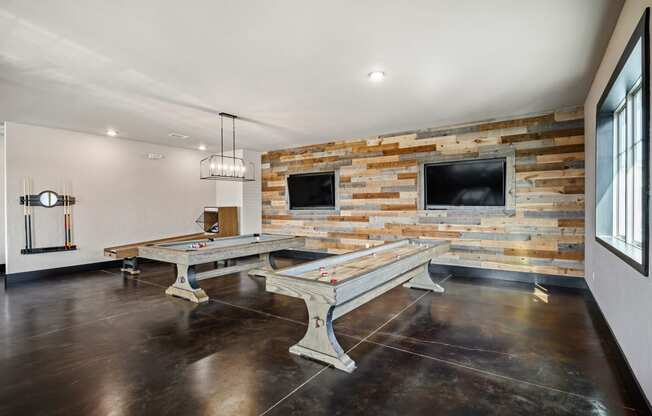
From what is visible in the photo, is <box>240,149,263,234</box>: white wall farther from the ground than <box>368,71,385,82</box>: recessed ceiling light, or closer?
closer

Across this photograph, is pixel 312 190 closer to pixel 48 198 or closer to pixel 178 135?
pixel 178 135

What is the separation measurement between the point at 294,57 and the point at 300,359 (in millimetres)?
2632

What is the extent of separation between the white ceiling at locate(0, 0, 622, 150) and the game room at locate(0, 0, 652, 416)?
27 millimetres

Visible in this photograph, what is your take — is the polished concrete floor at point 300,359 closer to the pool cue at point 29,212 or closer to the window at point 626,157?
the window at point 626,157

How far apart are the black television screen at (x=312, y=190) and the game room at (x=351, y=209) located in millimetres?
302

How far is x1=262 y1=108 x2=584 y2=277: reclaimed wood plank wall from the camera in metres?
4.74

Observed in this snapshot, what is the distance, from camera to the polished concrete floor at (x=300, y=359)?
208 centimetres

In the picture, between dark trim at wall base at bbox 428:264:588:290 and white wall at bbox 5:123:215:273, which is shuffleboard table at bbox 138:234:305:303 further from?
dark trim at wall base at bbox 428:264:588:290

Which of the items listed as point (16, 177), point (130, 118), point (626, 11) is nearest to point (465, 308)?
point (626, 11)

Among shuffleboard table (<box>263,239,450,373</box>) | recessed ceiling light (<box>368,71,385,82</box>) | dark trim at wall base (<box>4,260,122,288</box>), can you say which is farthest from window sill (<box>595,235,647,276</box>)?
dark trim at wall base (<box>4,260,122,288</box>)

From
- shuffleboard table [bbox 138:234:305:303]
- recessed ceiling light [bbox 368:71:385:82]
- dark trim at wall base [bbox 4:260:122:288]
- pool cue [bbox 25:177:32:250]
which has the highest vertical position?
recessed ceiling light [bbox 368:71:385:82]

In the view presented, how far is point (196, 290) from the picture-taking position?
4.33 metres

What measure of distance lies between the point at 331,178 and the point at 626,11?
17.1ft

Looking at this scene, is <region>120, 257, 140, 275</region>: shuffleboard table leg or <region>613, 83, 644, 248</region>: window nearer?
<region>613, 83, 644, 248</region>: window
